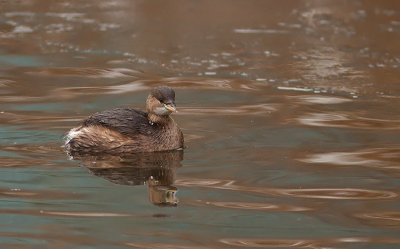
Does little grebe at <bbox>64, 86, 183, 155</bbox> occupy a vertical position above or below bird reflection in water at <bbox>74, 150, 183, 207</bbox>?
above

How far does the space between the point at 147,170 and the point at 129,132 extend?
752 mm

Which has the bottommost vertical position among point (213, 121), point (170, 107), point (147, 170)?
point (147, 170)

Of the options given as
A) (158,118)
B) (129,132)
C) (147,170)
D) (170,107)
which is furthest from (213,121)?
(147,170)

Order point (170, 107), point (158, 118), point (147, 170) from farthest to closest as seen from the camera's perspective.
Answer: point (158, 118)
point (170, 107)
point (147, 170)

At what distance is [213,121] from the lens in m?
7.80

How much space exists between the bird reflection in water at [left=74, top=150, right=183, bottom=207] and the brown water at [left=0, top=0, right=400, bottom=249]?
2 centimetres

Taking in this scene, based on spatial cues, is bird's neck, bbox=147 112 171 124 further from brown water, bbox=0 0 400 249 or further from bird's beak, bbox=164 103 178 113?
brown water, bbox=0 0 400 249

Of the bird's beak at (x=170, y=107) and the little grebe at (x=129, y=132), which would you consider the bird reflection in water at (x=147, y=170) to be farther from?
the bird's beak at (x=170, y=107)

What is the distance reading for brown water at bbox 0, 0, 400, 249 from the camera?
468 centimetres

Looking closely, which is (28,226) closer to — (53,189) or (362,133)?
(53,189)

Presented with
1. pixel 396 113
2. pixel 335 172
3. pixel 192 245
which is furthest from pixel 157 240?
pixel 396 113

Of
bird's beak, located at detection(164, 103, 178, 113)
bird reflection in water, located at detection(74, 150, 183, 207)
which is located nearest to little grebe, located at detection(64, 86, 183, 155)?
bird's beak, located at detection(164, 103, 178, 113)

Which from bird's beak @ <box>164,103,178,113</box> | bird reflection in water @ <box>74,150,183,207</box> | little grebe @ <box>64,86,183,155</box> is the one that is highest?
bird's beak @ <box>164,103,178,113</box>

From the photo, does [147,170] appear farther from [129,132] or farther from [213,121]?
[213,121]
